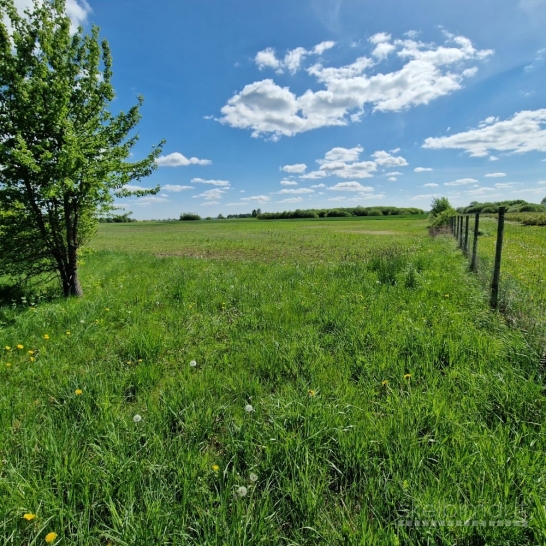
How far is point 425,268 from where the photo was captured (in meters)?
8.95

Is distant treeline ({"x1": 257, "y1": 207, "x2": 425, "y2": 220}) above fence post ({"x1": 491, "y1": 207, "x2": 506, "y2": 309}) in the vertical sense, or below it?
above

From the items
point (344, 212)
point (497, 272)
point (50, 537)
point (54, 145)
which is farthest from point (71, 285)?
point (344, 212)

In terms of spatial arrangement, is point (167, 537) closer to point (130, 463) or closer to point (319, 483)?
point (130, 463)

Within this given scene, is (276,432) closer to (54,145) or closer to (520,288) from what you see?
(520,288)

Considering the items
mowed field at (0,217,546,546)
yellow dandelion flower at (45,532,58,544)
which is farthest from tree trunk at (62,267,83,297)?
yellow dandelion flower at (45,532,58,544)

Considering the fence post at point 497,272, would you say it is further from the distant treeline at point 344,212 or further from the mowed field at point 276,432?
the distant treeline at point 344,212

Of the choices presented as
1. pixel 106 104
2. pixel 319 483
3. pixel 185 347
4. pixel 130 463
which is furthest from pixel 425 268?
pixel 106 104

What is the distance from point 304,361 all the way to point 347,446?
1473 mm

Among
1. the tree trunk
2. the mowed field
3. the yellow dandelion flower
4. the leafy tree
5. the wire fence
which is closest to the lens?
the yellow dandelion flower

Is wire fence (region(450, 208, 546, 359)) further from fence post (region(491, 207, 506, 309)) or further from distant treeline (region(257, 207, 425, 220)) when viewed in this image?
distant treeline (region(257, 207, 425, 220))

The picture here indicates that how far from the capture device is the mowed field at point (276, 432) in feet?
6.09

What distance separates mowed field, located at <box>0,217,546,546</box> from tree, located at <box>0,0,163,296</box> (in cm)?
263

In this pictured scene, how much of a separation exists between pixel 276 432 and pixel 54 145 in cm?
728

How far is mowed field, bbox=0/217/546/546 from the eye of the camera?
73.0 inches
